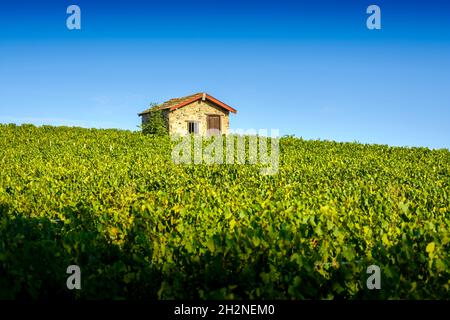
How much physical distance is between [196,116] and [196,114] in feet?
0.63

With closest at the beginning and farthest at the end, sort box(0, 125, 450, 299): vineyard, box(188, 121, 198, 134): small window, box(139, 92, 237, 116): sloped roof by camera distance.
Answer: box(0, 125, 450, 299): vineyard → box(139, 92, 237, 116): sloped roof → box(188, 121, 198, 134): small window

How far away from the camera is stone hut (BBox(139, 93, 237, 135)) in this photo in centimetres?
3859

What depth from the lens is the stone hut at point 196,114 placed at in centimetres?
3859

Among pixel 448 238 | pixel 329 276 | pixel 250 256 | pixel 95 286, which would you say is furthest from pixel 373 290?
pixel 95 286

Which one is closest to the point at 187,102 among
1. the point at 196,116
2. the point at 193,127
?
the point at 196,116

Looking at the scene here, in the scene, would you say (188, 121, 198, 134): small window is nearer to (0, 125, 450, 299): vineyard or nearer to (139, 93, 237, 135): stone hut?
(139, 93, 237, 135): stone hut

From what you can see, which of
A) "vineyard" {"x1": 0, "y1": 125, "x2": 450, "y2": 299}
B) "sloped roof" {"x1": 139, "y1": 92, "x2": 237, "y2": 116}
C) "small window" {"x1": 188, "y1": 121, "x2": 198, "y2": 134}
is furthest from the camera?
"small window" {"x1": 188, "y1": 121, "x2": 198, "y2": 134}

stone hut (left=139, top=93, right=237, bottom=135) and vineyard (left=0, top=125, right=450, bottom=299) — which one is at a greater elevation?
stone hut (left=139, top=93, right=237, bottom=135)

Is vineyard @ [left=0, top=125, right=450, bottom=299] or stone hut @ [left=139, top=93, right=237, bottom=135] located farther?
stone hut @ [left=139, top=93, right=237, bottom=135]

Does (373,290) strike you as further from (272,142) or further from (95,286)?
(272,142)

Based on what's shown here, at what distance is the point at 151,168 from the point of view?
612 inches

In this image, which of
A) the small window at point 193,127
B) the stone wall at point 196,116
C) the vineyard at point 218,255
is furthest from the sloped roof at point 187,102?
the vineyard at point 218,255

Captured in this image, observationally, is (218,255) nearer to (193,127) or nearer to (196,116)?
(196,116)

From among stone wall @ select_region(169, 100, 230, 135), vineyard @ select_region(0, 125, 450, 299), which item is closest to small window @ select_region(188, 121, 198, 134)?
stone wall @ select_region(169, 100, 230, 135)
